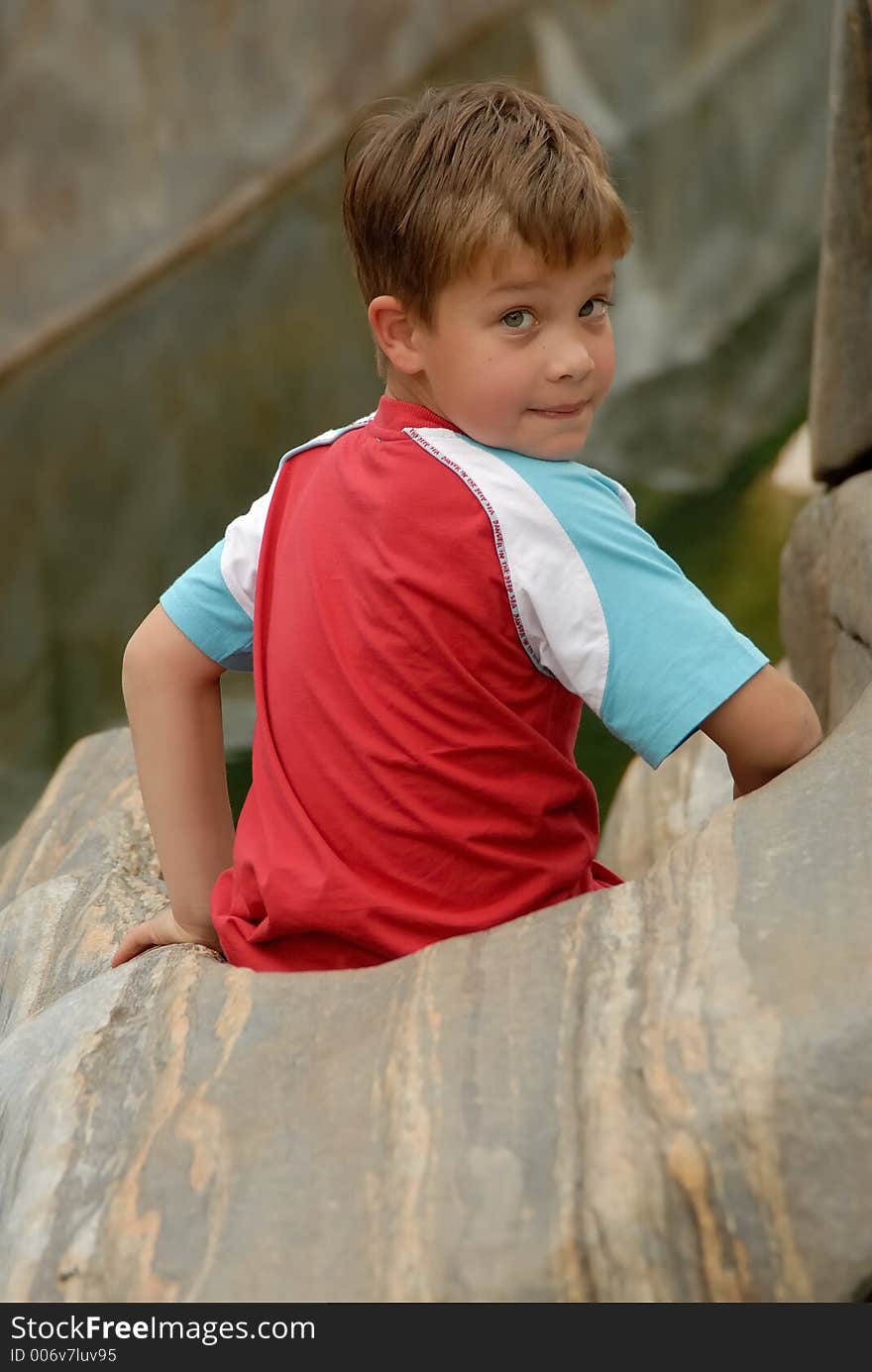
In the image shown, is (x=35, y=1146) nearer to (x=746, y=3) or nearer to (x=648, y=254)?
(x=648, y=254)

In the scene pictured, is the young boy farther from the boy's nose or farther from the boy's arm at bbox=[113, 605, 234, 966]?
the boy's arm at bbox=[113, 605, 234, 966]

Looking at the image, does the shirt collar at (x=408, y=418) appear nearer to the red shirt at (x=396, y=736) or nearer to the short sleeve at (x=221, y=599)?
the red shirt at (x=396, y=736)

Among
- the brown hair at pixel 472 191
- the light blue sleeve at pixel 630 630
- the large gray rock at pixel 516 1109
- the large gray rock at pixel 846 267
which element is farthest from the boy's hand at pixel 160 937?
the large gray rock at pixel 846 267

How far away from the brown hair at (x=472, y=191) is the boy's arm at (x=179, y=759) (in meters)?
0.36

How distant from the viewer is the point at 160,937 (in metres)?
1.43

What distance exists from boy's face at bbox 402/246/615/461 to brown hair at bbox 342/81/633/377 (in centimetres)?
1

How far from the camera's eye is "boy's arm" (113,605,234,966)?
57.1 inches

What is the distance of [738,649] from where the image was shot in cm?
119

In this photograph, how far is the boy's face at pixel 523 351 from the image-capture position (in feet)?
4.02

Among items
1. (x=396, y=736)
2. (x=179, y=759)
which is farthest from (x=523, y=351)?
(x=179, y=759)

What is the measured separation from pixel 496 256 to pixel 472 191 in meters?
0.05

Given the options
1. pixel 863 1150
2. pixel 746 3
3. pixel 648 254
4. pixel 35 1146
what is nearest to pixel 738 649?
pixel 863 1150
